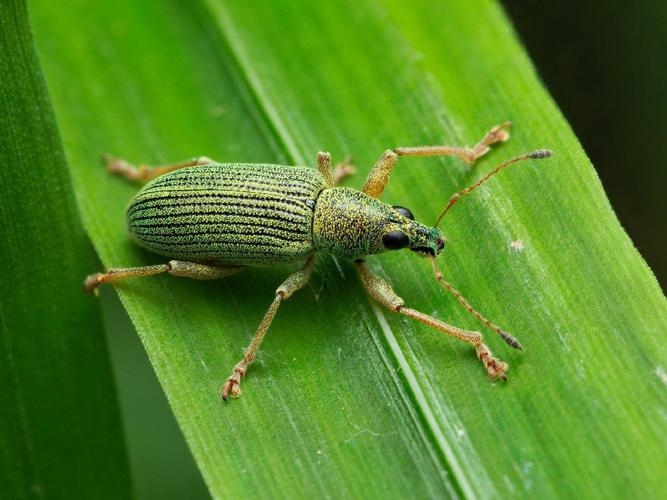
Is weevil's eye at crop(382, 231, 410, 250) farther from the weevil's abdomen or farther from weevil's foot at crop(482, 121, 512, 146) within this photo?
weevil's foot at crop(482, 121, 512, 146)

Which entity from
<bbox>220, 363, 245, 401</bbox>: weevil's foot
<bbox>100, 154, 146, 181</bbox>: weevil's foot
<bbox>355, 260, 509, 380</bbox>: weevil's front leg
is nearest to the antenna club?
<bbox>355, 260, 509, 380</bbox>: weevil's front leg

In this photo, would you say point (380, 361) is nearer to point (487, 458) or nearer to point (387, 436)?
point (387, 436)

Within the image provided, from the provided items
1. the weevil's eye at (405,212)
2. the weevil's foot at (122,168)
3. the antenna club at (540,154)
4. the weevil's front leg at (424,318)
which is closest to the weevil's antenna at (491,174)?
the antenna club at (540,154)

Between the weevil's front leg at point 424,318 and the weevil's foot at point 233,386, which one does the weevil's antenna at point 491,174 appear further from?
the weevil's foot at point 233,386

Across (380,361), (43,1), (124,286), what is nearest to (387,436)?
(380,361)

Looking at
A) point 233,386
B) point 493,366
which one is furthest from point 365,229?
point 233,386

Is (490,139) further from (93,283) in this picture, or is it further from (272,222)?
(93,283)
